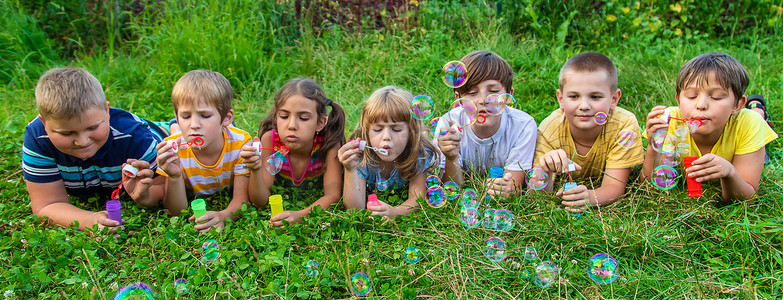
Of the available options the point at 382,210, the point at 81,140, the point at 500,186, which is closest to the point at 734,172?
the point at 500,186

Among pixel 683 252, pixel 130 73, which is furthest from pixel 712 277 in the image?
pixel 130 73

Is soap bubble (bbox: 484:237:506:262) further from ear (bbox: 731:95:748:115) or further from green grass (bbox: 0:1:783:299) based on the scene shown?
ear (bbox: 731:95:748:115)

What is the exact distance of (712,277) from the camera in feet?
8.06

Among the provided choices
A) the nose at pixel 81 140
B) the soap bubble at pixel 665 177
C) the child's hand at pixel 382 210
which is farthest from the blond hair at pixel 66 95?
the soap bubble at pixel 665 177

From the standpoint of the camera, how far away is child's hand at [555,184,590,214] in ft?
10.1

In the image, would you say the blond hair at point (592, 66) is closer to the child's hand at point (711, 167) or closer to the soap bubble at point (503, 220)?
the child's hand at point (711, 167)

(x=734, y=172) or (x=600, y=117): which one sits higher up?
(x=600, y=117)

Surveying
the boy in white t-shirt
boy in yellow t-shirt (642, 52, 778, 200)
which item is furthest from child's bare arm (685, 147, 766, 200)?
the boy in white t-shirt

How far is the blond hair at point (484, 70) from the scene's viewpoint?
138 inches

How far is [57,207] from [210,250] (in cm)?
114

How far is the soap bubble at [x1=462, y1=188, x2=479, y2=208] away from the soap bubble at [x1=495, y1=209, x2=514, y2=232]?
0.19 metres

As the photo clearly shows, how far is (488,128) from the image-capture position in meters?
3.54

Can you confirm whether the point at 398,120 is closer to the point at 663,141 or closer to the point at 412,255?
the point at 412,255

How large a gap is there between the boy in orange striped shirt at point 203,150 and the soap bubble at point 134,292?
650mm
